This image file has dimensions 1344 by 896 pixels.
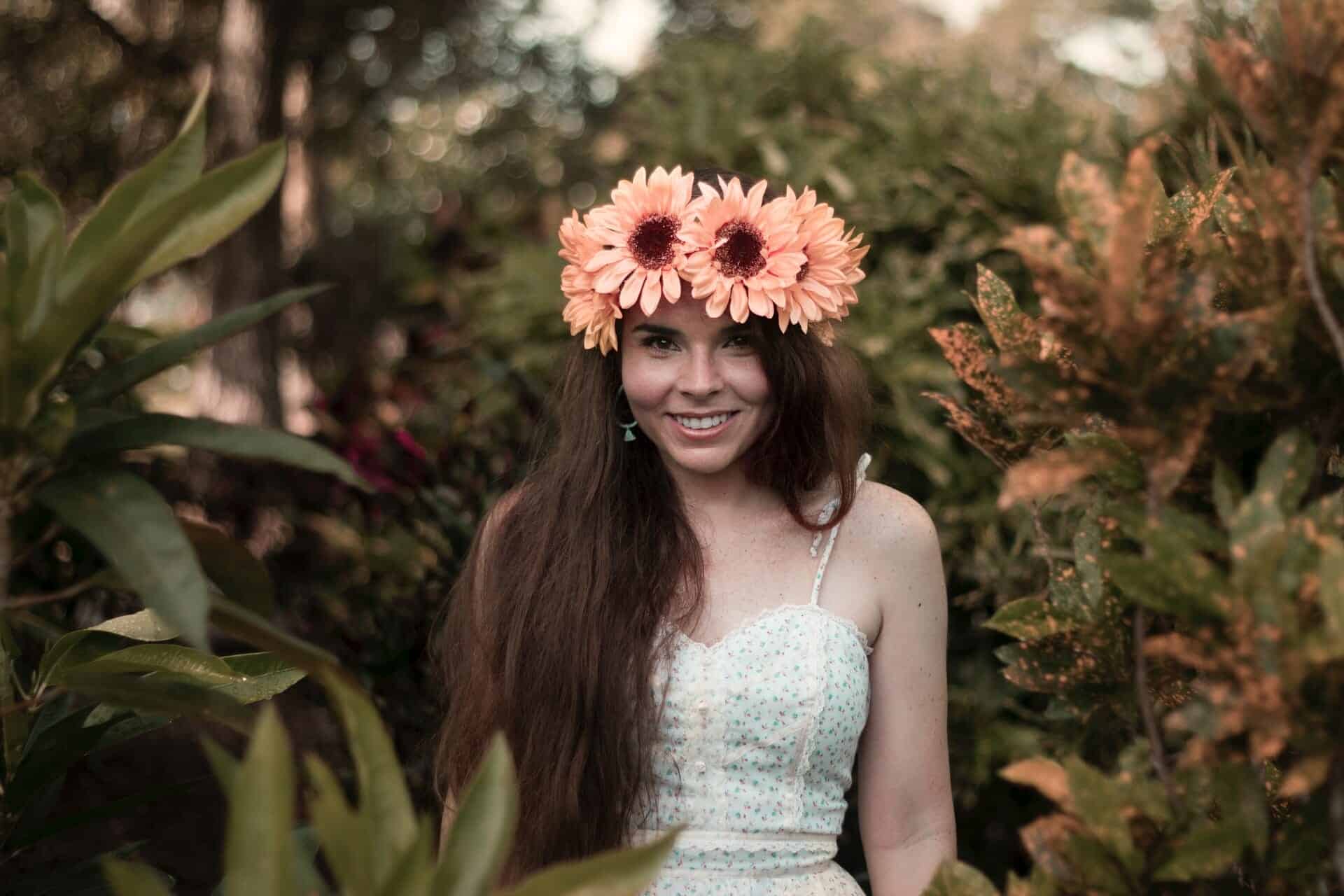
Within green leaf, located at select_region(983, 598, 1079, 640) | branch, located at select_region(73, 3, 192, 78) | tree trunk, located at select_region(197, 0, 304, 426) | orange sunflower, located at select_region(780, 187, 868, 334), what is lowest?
green leaf, located at select_region(983, 598, 1079, 640)

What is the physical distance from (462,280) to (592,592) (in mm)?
3664

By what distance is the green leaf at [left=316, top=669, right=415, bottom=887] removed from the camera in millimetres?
1123

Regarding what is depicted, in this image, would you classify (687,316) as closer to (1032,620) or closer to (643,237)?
(643,237)

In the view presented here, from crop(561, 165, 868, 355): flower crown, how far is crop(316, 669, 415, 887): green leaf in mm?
1115

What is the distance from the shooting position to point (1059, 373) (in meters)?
1.26

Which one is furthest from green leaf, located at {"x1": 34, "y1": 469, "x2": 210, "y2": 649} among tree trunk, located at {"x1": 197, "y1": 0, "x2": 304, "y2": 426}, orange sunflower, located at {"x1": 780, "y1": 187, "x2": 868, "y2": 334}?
tree trunk, located at {"x1": 197, "y1": 0, "x2": 304, "y2": 426}

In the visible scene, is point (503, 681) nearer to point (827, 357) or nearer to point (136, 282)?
point (827, 357)

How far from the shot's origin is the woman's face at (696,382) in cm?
221

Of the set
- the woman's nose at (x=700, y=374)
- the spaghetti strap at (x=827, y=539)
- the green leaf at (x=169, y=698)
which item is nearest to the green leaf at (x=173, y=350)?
the green leaf at (x=169, y=698)

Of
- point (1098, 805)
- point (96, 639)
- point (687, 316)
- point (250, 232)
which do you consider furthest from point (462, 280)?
point (1098, 805)

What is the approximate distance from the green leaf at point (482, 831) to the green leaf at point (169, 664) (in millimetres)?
515

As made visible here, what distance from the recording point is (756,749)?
2137 mm

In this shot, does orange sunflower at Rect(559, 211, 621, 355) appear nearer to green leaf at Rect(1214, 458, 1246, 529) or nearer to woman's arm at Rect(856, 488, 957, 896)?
woman's arm at Rect(856, 488, 957, 896)

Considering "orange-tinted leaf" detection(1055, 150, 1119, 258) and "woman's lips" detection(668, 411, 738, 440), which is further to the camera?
"woman's lips" detection(668, 411, 738, 440)
